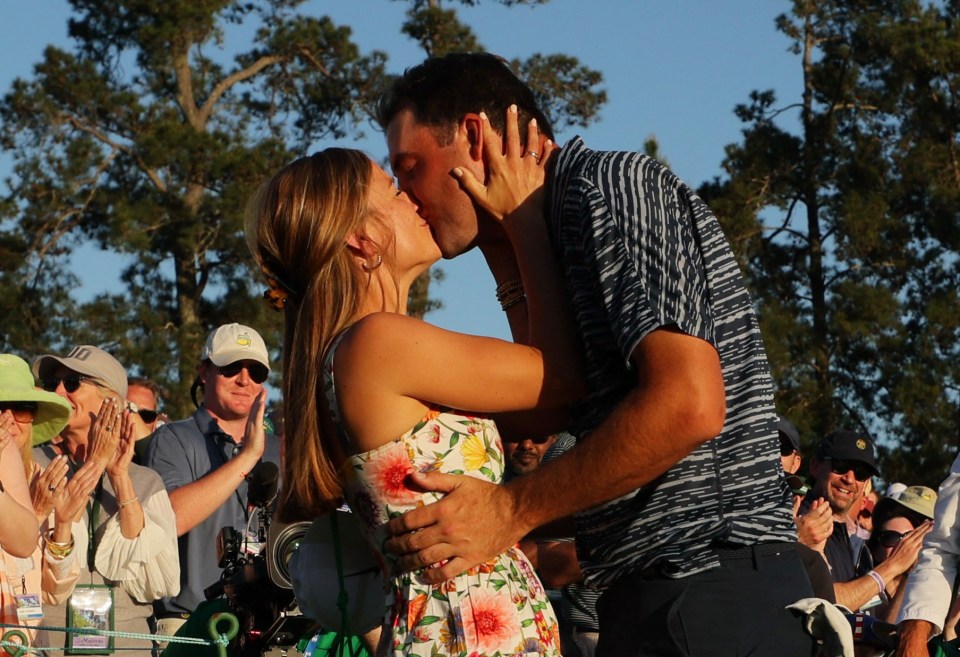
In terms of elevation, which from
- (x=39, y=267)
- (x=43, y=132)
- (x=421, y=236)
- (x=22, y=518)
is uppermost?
(x=43, y=132)

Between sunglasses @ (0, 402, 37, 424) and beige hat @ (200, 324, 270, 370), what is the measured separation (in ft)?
5.85

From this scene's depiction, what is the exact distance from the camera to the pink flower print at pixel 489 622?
2918 mm

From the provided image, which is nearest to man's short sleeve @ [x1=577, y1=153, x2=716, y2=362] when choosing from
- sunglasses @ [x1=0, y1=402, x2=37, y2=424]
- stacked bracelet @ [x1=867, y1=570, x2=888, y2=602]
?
sunglasses @ [x1=0, y1=402, x2=37, y2=424]

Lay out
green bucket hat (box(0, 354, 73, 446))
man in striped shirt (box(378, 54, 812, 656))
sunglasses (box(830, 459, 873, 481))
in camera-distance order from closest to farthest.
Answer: man in striped shirt (box(378, 54, 812, 656))
green bucket hat (box(0, 354, 73, 446))
sunglasses (box(830, 459, 873, 481))

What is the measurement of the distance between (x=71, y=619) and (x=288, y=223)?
11.2 ft

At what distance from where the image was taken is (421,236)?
3395 millimetres

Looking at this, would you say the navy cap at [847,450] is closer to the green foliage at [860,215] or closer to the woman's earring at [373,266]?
the woman's earring at [373,266]

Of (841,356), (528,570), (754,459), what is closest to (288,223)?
(528,570)

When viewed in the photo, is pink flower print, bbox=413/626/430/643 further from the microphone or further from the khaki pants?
the khaki pants

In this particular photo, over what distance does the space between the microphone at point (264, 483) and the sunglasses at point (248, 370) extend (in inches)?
78.5

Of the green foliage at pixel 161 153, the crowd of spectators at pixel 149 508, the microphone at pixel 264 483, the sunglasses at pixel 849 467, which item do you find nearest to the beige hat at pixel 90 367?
the crowd of spectators at pixel 149 508

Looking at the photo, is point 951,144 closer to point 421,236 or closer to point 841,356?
point 841,356

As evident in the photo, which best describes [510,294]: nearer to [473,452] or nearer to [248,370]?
[473,452]

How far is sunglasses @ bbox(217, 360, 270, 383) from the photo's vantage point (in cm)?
759
